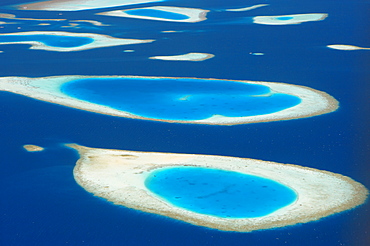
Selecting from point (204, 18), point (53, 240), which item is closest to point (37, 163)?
point (53, 240)

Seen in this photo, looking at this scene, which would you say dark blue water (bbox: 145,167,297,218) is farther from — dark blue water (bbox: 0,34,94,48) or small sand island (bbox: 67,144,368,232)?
dark blue water (bbox: 0,34,94,48)

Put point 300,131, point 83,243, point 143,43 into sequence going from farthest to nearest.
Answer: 1. point 143,43
2. point 300,131
3. point 83,243

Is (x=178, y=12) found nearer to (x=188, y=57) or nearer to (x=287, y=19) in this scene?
(x=287, y=19)

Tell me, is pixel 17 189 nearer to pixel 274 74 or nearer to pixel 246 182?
pixel 246 182

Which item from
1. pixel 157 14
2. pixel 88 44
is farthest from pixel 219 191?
pixel 157 14

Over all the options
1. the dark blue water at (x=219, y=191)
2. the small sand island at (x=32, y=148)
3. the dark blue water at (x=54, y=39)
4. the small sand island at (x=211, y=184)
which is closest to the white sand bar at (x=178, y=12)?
the dark blue water at (x=54, y=39)

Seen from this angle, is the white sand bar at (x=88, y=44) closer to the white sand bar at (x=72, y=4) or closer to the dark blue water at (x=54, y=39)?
the dark blue water at (x=54, y=39)
